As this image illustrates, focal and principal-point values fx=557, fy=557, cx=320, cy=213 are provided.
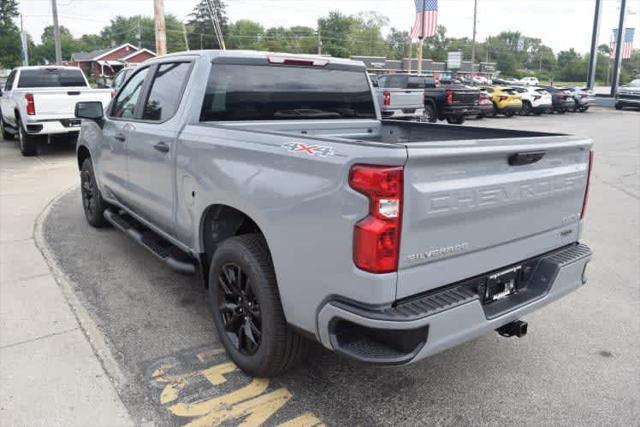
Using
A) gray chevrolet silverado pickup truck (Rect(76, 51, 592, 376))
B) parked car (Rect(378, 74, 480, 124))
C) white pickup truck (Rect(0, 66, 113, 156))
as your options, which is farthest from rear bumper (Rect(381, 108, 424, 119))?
gray chevrolet silverado pickup truck (Rect(76, 51, 592, 376))

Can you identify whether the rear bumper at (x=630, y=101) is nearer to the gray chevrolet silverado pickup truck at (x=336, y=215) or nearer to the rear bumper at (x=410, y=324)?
the gray chevrolet silverado pickup truck at (x=336, y=215)

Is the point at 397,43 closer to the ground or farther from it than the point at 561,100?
farther from it

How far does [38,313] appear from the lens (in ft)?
13.8

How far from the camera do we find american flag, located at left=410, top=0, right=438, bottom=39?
1110 inches

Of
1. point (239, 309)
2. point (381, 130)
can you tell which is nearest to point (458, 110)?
point (381, 130)

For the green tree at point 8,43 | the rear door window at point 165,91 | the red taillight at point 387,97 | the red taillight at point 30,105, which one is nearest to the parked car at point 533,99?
the red taillight at point 387,97

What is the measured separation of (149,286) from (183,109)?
1694mm

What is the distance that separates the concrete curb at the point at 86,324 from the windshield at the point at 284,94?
1.69m

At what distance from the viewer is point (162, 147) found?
4.07 metres

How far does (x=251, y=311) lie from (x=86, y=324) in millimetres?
1544

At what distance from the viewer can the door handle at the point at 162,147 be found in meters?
4.02

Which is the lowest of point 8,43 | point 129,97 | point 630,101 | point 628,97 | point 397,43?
point 630,101

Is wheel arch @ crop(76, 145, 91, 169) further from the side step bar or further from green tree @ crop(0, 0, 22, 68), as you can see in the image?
green tree @ crop(0, 0, 22, 68)

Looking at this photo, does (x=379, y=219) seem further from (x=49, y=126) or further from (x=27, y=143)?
(x=27, y=143)
